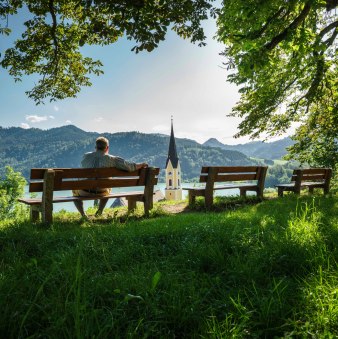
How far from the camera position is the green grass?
177cm

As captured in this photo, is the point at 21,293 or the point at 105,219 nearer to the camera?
the point at 21,293

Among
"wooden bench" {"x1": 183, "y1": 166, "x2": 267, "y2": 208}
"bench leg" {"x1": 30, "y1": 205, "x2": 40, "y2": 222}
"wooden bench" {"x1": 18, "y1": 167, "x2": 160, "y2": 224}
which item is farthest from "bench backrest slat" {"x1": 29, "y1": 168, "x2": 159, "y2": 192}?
"wooden bench" {"x1": 183, "y1": 166, "x2": 267, "y2": 208}

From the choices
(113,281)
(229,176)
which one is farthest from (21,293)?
(229,176)

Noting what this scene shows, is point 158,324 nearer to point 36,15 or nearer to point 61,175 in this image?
point 61,175

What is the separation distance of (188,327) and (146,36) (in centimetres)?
515

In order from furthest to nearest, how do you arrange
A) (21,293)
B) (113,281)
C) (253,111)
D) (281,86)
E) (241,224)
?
1. (253,111)
2. (281,86)
3. (241,224)
4. (113,281)
5. (21,293)

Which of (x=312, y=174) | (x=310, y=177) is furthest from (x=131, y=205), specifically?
(x=312, y=174)

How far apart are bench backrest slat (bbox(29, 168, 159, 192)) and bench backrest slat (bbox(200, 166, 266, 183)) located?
1533mm

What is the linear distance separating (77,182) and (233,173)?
4.25m

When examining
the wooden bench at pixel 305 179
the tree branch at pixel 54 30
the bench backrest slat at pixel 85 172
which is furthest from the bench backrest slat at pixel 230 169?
the tree branch at pixel 54 30

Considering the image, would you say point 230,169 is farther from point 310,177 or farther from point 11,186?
point 11,186

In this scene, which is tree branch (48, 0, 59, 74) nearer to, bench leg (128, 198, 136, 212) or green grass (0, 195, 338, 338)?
bench leg (128, 198, 136, 212)

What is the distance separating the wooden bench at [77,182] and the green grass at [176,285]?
1568 millimetres

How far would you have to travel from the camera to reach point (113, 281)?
2.36 meters
